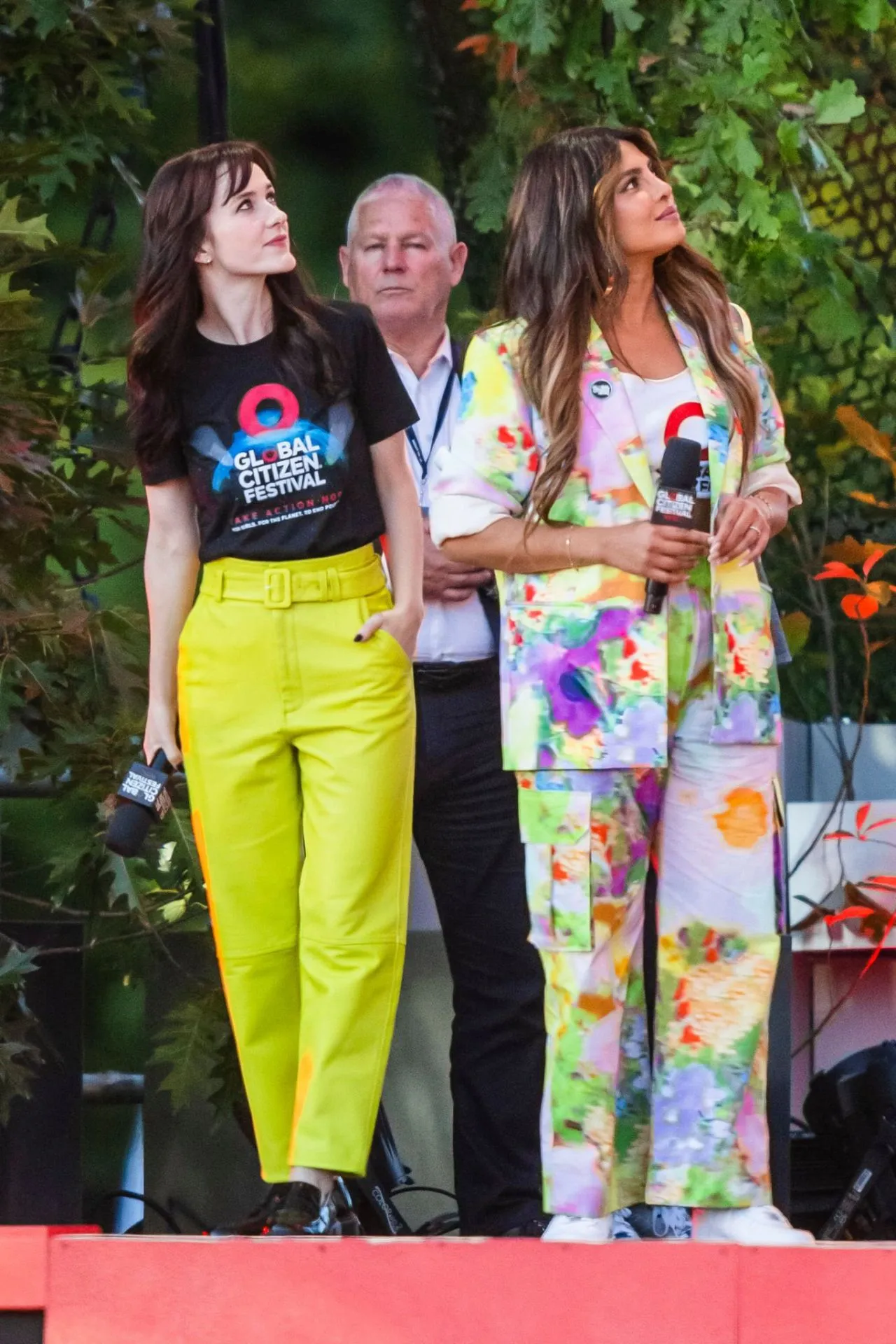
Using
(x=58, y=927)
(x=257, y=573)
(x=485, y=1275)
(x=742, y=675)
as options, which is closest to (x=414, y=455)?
(x=257, y=573)

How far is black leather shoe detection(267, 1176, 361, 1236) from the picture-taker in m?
2.69

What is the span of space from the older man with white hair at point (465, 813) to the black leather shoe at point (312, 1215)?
65 centimetres

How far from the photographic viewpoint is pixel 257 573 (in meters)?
2.80

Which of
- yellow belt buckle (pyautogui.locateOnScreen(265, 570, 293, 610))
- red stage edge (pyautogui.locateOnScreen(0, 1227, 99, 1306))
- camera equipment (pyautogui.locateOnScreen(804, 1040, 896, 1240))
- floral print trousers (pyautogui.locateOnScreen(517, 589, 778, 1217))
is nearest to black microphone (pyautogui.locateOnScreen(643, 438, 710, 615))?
floral print trousers (pyautogui.locateOnScreen(517, 589, 778, 1217))

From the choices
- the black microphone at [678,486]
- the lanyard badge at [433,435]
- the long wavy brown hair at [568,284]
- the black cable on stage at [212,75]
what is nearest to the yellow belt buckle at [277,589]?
the long wavy brown hair at [568,284]

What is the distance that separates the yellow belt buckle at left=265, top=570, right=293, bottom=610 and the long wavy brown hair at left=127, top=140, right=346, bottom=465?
249mm

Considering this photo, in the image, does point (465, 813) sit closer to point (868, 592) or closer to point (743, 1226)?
point (743, 1226)

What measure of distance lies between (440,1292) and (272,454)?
1.13m

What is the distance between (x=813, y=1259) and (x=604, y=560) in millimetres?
929

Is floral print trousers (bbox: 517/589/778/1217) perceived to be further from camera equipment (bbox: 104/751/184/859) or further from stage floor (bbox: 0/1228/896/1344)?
camera equipment (bbox: 104/751/184/859)

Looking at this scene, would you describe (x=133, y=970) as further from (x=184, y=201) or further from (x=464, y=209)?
(x=464, y=209)

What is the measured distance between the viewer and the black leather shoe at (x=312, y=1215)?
2.69 meters

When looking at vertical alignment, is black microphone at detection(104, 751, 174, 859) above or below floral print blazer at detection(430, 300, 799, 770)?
below

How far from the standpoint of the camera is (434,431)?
3445mm
